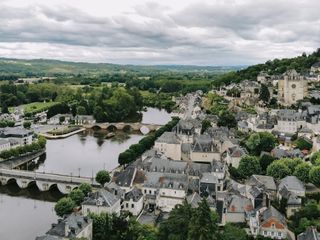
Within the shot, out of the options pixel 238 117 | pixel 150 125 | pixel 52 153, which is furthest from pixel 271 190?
pixel 150 125

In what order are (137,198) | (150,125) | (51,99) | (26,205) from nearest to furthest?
(137,198), (26,205), (150,125), (51,99)

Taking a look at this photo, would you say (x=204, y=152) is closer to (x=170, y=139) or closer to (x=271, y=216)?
(x=170, y=139)

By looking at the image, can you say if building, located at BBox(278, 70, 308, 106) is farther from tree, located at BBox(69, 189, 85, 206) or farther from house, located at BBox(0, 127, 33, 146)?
tree, located at BBox(69, 189, 85, 206)

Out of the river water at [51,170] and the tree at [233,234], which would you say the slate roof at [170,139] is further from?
the tree at [233,234]

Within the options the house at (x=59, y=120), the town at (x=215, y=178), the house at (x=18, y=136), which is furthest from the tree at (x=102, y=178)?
the house at (x=59, y=120)

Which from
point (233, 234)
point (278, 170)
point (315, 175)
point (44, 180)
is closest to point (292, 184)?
point (315, 175)

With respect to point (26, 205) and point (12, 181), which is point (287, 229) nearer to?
point (26, 205)
